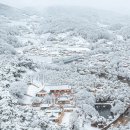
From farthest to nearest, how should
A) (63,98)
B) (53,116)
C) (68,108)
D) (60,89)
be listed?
(60,89) < (63,98) < (68,108) < (53,116)

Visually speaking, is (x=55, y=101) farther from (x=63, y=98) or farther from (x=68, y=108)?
(x=68, y=108)

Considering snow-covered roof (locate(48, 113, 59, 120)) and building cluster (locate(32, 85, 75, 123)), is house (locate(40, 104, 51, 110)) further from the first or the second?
snow-covered roof (locate(48, 113, 59, 120))

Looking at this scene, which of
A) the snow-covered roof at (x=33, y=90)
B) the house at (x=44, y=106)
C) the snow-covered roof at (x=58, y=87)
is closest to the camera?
the house at (x=44, y=106)

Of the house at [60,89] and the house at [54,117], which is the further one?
the house at [60,89]

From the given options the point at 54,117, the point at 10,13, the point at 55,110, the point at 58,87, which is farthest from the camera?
the point at 10,13

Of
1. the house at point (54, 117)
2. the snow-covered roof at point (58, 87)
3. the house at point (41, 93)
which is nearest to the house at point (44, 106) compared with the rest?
the house at point (54, 117)

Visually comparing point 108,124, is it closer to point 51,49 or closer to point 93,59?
point 93,59

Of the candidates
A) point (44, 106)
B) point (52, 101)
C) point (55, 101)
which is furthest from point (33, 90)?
point (44, 106)

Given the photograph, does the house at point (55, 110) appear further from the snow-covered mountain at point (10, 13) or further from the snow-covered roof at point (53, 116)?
the snow-covered mountain at point (10, 13)

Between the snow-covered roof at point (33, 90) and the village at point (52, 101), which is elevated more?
the village at point (52, 101)

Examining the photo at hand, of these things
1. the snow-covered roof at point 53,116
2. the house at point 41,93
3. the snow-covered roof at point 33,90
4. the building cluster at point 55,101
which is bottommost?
the snow-covered roof at point 33,90

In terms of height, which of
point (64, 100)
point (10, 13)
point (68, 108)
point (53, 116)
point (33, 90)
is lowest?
point (10, 13)
